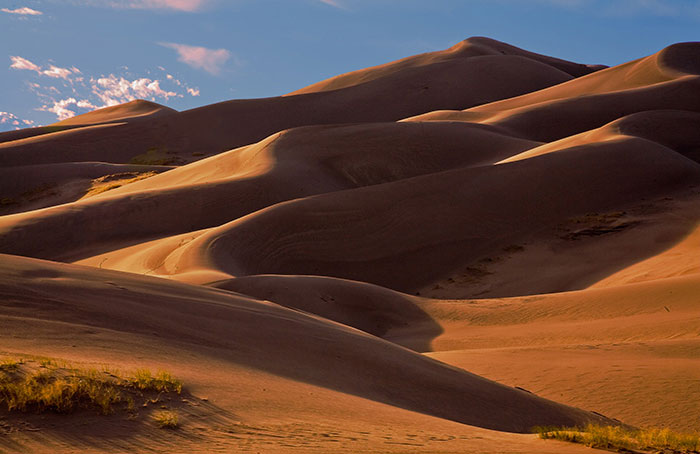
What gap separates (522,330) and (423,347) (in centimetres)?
190

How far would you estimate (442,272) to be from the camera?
737 inches

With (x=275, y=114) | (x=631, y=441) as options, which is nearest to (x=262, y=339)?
(x=631, y=441)

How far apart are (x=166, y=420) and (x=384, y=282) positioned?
1447 centimetres

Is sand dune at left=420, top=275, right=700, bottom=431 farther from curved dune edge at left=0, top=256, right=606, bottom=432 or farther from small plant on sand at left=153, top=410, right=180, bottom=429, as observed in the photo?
small plant on sand at left=153, top=410, right=180, bottom=429

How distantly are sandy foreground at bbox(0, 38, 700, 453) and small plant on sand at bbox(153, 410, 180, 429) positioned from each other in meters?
0.05

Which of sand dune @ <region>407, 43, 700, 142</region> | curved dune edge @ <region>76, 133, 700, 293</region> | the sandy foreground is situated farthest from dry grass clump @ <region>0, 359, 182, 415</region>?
sand dune @ <region>407, 43, 700, 142</region>

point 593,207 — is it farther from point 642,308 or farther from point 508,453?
point 508,453

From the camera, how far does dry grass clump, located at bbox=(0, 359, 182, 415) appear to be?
3.90 m

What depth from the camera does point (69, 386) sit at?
4.07 metres

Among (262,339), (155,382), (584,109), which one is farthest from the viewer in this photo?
(584,109)

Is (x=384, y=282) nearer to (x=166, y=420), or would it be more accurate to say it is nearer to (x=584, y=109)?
(x=166, y=420)

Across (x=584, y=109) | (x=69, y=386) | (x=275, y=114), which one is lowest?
(x=69, y=386)

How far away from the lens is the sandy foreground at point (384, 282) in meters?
5.12

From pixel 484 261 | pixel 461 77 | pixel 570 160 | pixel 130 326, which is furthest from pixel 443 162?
pixel 461 77
